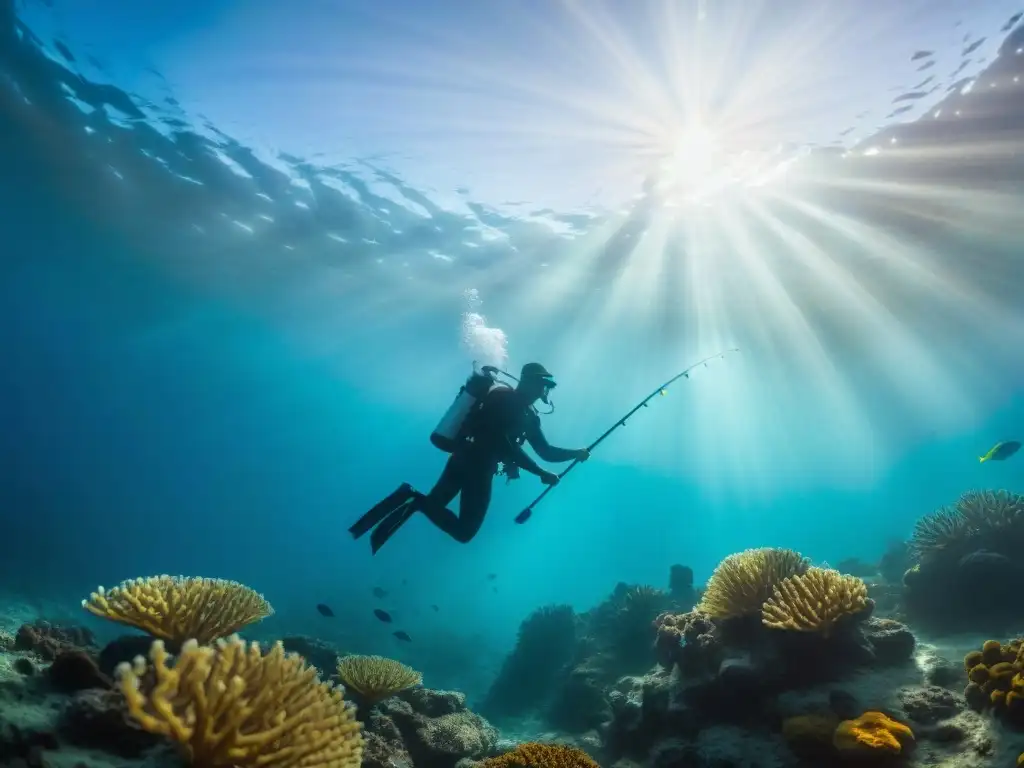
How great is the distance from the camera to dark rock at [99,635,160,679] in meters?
4.45

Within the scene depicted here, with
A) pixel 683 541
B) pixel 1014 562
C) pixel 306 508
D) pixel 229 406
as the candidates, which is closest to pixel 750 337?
pixel 1014 562

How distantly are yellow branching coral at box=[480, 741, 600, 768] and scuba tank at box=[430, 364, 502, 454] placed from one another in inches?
174

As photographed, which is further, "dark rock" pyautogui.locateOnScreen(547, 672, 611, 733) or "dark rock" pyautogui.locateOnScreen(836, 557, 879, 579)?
"dark rock" pyautogui.locateOnScreen(836, 557, 879, 579)

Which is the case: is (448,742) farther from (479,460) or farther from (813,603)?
(813,603)

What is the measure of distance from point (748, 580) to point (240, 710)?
585 cm

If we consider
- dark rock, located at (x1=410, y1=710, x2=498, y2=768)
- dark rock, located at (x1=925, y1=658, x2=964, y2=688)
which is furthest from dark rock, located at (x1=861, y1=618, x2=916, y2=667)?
dark rock, located at (x1=410, y1=710, x2=498, y2=768)

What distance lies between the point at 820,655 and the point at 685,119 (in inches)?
564

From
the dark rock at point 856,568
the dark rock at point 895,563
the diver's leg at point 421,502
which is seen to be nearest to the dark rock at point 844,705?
the diver's leg at point 421,502

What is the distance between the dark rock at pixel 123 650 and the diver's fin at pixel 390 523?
3.46 m

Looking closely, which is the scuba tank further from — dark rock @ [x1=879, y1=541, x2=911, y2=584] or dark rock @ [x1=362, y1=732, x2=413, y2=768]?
dark rock @ [x1=879, y1=541, x2=911, y2=584]

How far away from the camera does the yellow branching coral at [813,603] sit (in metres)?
5.75

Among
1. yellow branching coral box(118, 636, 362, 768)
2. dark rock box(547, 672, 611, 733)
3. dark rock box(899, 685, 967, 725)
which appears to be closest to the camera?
yellow branching coral box(118, 636, 362, 768)

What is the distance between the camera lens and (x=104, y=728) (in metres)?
3.36

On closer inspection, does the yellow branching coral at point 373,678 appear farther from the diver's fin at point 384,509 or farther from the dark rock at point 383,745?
the diver's fin at point 384,509
